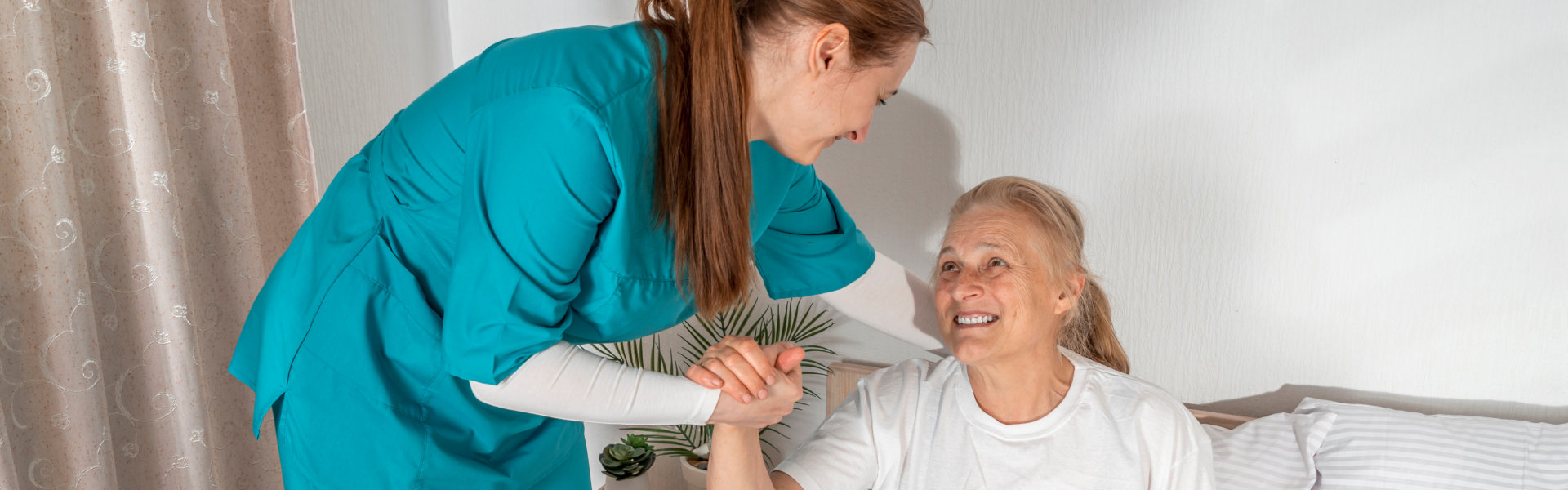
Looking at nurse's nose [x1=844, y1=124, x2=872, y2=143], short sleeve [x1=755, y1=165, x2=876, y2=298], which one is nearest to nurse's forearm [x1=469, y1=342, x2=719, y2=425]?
nurse's nose [x1=844, y1=124, x2=872, y2=143]

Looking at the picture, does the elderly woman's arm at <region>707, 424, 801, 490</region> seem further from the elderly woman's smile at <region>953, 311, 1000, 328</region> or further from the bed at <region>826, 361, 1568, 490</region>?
the bed at <region>826, 361, 1568, 490</region>

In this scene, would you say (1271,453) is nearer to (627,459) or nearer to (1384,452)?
(1384,452)

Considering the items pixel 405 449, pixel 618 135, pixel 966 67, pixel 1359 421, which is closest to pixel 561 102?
pixel 618 135

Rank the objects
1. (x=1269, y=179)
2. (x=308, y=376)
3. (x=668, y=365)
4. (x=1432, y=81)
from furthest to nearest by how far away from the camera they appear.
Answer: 1. (x=668, y=365)
2. (x=1269, y=179)
3. (x=1432, y=81)
4. (x=308, y=376)

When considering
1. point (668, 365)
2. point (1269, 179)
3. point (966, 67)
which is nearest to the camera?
point (1269, 179)

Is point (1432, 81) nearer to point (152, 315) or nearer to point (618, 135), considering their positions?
point (618, 135)

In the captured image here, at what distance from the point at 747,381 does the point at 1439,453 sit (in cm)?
123

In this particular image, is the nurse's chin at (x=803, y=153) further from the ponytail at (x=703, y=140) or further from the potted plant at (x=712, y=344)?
the potted plant at (x=712, y=344)

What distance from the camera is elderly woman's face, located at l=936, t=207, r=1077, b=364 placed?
1379mm

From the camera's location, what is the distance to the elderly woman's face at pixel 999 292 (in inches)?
54.3

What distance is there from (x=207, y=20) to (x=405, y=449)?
3.80ft

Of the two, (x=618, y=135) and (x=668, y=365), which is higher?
(x=618, y=135)

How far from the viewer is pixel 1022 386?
56.0 inches

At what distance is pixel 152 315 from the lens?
171cm
